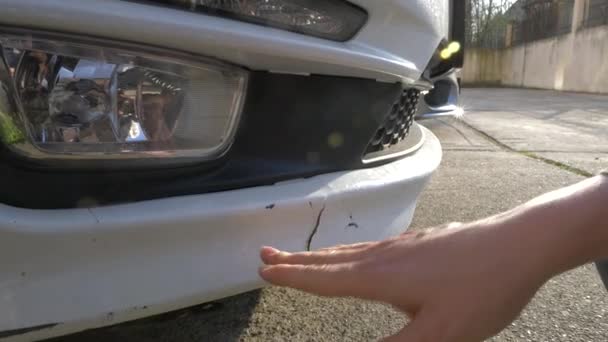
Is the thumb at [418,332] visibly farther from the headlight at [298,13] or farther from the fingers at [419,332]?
the headlight at [298,13]

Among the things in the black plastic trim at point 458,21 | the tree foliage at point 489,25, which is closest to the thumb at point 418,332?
the black plastic trim at point 458,21

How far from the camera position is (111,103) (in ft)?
2.57

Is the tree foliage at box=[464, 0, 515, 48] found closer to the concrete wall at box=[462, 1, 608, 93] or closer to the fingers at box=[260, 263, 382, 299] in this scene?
the concrete wall at box=[462, 1, 608, 93]

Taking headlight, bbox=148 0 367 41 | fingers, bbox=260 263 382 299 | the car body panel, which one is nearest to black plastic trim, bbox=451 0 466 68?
the car body panel

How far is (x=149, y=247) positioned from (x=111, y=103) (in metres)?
0.25

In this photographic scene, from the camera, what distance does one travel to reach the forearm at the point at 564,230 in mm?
647

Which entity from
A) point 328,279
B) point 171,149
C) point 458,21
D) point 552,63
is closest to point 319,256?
point 328,279

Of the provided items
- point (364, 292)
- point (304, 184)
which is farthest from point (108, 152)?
point (364, 292)

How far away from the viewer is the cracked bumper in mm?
680

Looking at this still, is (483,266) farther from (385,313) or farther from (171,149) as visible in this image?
(385,313)

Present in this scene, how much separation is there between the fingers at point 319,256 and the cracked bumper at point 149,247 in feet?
0.12

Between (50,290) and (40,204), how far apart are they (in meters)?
0.13

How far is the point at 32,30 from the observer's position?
2.19 ft

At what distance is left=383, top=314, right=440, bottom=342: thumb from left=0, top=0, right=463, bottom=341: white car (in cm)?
29
